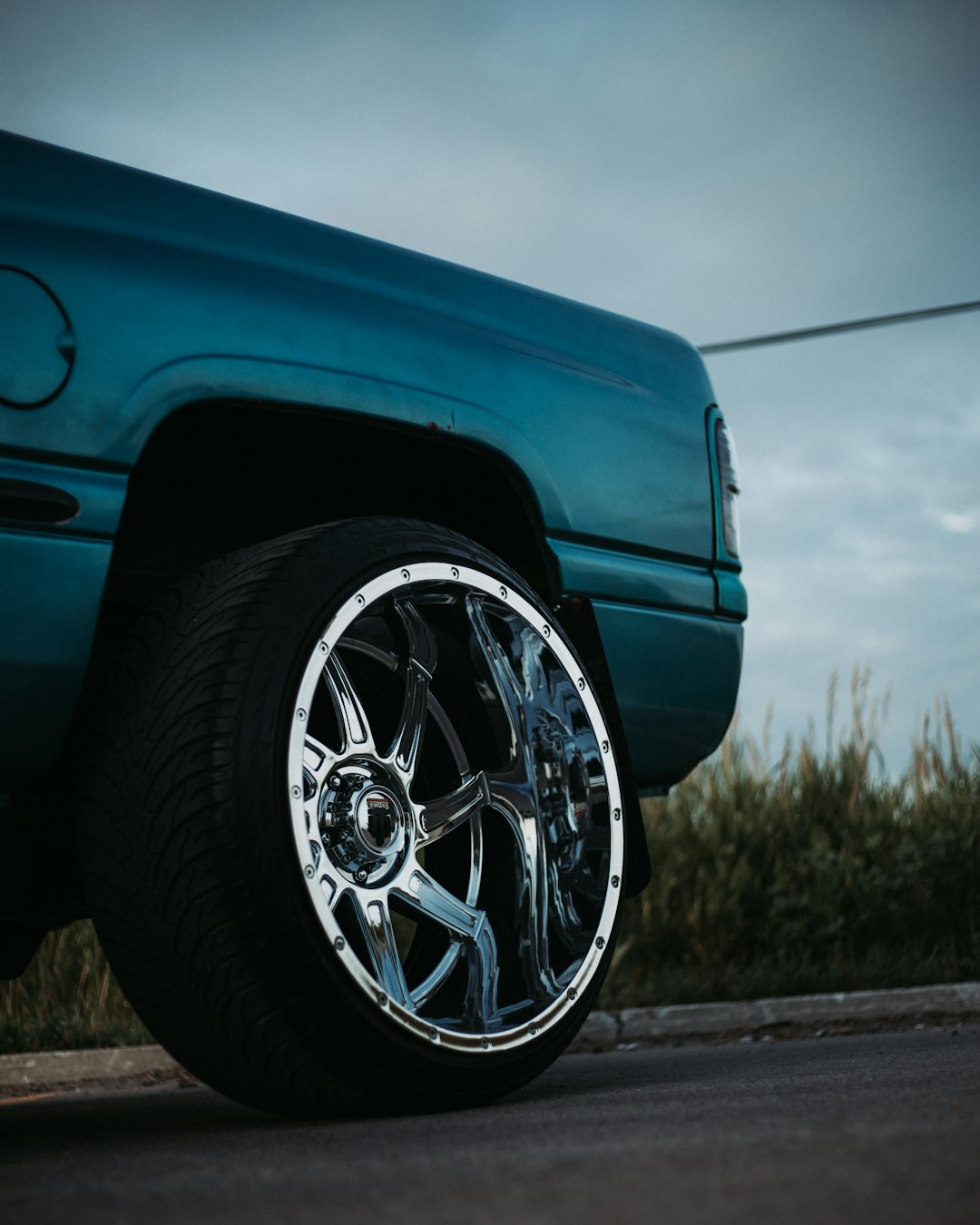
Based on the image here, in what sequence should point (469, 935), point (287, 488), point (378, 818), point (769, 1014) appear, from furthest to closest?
point (769, 1014) → point (287, 488) → point (469, 935) → point (378, 818)

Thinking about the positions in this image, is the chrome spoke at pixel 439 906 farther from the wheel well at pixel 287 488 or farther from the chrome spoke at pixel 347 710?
the wheel well at pixel 287 488

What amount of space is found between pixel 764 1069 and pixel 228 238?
2127 mm

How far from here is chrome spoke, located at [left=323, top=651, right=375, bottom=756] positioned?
2445 millimetres

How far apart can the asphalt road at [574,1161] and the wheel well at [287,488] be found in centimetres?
111

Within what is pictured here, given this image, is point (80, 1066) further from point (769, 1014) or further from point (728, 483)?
point (728, 483)

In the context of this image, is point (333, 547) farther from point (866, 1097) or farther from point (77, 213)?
point (866, 1097)

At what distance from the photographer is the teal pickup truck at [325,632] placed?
2.20m

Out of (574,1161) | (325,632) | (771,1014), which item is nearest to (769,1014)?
(771,1014)

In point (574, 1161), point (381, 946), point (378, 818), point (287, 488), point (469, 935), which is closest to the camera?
point (574, 1161)

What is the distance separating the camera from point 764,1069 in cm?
308

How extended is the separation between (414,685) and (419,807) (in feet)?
0.79

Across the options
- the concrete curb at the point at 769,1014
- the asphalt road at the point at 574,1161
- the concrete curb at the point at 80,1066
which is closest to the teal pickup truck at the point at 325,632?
the asphalt road at the point at 574,1161

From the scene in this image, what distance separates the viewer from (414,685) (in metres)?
2.64

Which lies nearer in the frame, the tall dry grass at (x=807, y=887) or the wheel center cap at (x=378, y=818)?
the wheel center cap at (x=378, y=818)
